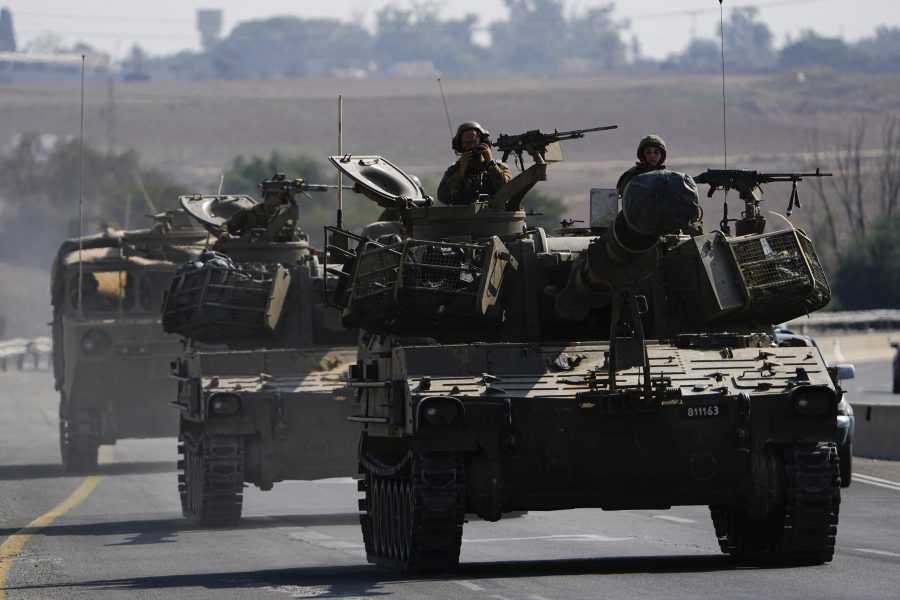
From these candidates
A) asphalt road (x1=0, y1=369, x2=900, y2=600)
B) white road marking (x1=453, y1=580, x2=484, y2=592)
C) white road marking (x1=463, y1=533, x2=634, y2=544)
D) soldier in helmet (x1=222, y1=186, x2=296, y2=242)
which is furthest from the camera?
soldier in helmet (x1=222, y1=186, x2=296, y2=242)

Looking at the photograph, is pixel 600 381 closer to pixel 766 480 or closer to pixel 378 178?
pixel 766 480

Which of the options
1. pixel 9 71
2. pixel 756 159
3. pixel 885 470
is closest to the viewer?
pixel 885 470

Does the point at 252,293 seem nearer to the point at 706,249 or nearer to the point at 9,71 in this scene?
the point at 706,249

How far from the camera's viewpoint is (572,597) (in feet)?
43.5

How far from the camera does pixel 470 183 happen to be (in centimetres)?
1734

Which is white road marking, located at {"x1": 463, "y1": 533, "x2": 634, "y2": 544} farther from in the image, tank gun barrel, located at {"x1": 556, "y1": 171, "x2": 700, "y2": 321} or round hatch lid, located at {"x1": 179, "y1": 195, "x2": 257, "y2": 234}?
round hatch lid, located at {"x1": 179, "y1": 195, "x2": 257, "y2": 234}

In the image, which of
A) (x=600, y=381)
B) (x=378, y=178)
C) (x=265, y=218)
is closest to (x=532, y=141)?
(x=378, y=178)

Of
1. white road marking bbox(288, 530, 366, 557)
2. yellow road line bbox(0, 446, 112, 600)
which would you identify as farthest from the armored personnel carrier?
yellow road line bbox(0, 446, 112, 600)

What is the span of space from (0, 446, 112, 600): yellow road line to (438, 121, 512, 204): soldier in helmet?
14.5 ft

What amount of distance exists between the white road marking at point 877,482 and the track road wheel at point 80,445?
32.1ft

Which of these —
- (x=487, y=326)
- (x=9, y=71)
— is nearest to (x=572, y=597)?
(x=487, y=326)

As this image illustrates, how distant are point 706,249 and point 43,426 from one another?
26.9 meters

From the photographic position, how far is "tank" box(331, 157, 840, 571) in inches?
572

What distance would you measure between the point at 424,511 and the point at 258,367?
24.2ft
